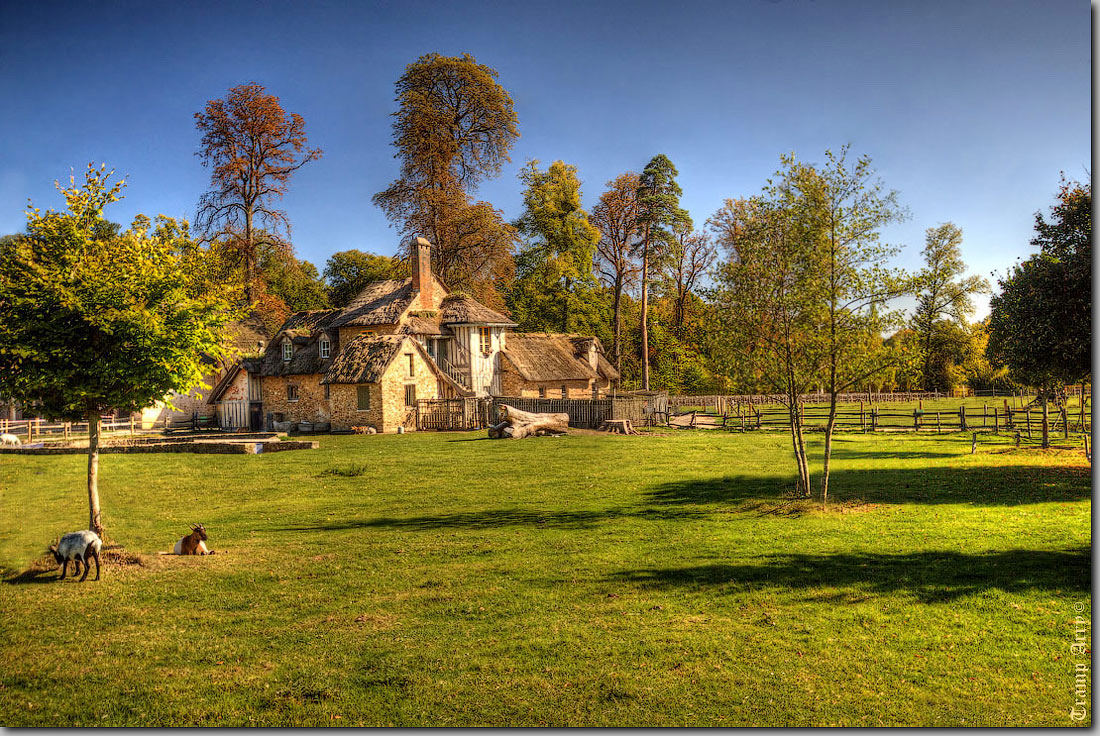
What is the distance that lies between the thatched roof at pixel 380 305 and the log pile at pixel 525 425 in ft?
28.6

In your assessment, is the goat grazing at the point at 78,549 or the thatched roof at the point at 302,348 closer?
the goat grazing at the point at 78,549

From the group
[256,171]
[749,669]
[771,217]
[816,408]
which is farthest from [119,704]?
[816,408]

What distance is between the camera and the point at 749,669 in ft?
15.9

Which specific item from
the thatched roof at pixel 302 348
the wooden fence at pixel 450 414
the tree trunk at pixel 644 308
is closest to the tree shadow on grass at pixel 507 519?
the wooden fence at pixel 450 414

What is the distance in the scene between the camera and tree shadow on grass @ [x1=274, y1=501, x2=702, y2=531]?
392 inches

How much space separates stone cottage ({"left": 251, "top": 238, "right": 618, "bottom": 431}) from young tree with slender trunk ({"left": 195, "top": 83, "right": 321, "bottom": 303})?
17.5m

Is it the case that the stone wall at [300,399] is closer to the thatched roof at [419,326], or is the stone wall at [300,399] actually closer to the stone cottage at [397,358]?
the stone cottage at [397,358]

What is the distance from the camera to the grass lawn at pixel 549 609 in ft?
14.5

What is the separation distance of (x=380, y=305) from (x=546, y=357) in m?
9.61

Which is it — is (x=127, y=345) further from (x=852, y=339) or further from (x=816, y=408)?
(x=816, y=408)

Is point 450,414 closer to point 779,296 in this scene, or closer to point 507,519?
point 507,519

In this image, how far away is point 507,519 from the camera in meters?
10.5

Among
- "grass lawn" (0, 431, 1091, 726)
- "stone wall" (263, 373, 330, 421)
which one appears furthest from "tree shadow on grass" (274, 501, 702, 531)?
"stone wall" (263, 373, 330, 421)

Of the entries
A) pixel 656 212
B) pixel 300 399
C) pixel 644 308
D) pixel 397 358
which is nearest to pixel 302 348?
pixel 300 399
